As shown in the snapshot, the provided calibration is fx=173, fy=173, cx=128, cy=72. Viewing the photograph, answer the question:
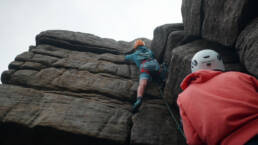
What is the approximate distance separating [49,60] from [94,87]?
3.60 meters

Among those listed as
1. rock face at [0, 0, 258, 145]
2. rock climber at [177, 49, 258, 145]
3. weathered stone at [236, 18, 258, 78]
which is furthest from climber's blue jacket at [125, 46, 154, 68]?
rock climber at [177, 49, 258, 145]

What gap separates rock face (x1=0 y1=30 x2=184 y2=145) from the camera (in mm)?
6176

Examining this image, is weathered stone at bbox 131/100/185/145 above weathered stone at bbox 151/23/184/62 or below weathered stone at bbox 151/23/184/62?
below

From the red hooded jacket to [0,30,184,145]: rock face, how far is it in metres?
3.40

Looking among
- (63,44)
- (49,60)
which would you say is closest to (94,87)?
(49,60)

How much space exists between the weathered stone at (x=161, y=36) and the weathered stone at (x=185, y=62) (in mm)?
2185

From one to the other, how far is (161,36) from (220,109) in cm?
791

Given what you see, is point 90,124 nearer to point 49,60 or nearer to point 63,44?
point 49,60

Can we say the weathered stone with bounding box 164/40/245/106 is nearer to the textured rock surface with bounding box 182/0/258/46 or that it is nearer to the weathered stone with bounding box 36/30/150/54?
the textured rock surface with bounding box 182/0/258/46

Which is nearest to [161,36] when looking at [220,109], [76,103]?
[76,103]

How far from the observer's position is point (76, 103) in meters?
7.30

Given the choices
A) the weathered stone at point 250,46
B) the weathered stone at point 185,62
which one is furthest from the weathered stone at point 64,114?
the weathered stone at point 250,46

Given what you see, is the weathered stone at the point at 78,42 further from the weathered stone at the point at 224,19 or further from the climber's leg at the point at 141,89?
the weathered stone at the point at 224,19

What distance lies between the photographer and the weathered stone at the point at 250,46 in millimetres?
4686
